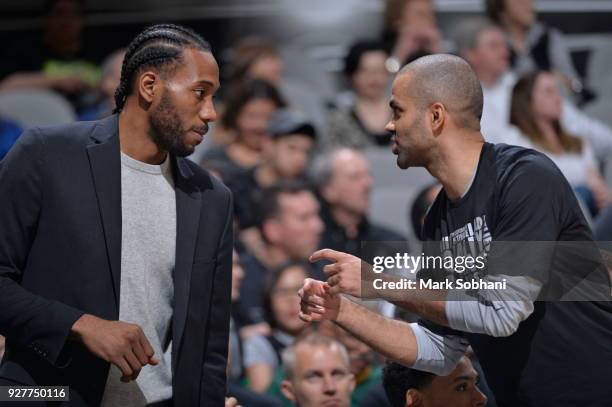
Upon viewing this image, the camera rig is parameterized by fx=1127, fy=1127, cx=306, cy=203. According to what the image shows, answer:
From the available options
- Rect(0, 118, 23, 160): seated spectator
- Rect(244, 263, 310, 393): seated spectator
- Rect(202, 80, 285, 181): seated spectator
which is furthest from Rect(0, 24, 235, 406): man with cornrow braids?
Rect(202, 80, 285, 181): seated spectator

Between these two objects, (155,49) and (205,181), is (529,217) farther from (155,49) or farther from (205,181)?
(155,49)

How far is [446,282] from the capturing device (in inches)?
109

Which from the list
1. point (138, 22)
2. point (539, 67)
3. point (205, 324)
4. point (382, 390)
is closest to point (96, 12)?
point (138, 22)

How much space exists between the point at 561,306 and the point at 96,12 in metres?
4.09

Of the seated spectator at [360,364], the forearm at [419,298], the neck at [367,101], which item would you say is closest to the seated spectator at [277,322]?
the seated spectator at [360,364]

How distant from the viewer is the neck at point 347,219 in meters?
4.98

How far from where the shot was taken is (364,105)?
5852 mm

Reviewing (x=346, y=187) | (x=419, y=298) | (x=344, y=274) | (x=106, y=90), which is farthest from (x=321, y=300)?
(x=106, y=90)

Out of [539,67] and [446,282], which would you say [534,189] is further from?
[539,67]

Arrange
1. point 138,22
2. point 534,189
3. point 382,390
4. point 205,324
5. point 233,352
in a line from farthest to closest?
point 138,22, point 233,352, point 382,390, point 205,324, point 534,189

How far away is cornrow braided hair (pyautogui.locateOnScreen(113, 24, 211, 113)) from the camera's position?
2.74m

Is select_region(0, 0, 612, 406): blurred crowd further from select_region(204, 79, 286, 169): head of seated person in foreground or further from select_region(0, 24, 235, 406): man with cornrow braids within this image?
select_region(0, 24, 235, 406): man with cornrow braids

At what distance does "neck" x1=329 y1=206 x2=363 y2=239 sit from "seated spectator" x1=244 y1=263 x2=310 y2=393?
401 millimetres

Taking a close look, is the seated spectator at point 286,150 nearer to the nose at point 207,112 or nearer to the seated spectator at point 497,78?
the seated spectator at point 497,78
